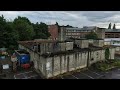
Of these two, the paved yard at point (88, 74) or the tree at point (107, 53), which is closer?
the paved yard at point (88, 74)

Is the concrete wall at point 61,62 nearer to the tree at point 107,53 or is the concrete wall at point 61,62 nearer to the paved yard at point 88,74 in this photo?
the paved yard at point 88,74

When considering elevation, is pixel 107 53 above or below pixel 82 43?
below

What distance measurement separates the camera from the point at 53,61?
12.1 meters

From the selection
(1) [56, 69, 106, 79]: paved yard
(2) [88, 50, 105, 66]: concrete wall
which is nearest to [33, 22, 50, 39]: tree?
(2) [88, 50, 105, 66]: concrete wall

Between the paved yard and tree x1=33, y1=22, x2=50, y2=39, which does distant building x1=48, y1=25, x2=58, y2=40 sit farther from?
the paved yard

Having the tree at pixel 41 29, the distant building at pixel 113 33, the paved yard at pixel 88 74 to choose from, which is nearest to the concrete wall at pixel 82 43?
the paved yard at pixel 88 74

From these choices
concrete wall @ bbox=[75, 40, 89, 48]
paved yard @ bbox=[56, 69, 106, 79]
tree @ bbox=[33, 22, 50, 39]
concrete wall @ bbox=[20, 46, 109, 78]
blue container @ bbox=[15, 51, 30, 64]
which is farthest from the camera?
tree @ bbox=[33, 22, 50, 39]

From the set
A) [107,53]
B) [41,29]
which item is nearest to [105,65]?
[107,53]

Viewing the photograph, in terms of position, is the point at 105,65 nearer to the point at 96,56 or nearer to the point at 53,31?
the point at 96,56
